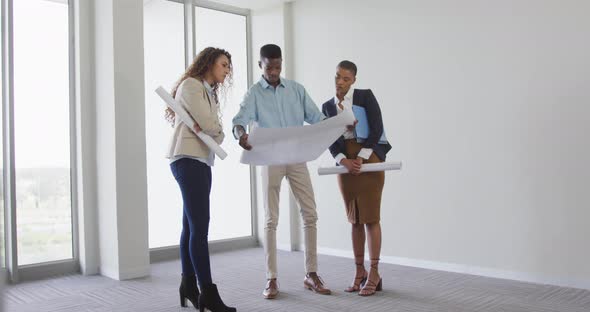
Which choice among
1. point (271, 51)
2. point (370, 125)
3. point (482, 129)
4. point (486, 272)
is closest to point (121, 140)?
point (271, 51)

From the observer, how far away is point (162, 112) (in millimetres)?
4445

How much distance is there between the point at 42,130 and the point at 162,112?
98 cm

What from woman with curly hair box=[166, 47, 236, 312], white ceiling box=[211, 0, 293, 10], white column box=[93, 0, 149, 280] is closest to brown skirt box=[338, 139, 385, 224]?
woman with curly hair box=[166, 47, 236, 312]

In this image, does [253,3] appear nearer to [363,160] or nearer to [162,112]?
[162,112]

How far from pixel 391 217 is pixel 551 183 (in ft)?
4.02

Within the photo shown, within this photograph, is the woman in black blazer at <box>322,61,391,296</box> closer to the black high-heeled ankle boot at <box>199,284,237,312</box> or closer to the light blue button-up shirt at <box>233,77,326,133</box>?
the light blue button-up shirt at <box>233,77,326,133</box>

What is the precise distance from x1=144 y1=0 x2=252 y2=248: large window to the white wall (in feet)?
3.80

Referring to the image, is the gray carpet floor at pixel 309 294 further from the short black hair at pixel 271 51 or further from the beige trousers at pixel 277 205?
the short black hair at pixel 271 51

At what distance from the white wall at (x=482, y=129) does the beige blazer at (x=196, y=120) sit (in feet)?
6.30

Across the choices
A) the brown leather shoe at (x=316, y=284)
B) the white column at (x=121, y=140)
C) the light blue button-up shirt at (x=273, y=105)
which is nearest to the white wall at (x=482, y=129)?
the brown leather shoe at (x=316, y=284)

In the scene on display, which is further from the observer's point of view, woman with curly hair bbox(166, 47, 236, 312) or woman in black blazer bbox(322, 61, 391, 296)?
woman in black blazer bbox(322, 61, 391, 296)

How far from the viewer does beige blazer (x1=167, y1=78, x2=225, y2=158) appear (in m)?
2.34

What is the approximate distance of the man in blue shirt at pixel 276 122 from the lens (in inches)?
113

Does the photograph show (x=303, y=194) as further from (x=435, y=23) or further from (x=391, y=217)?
(x=435, y=23)
